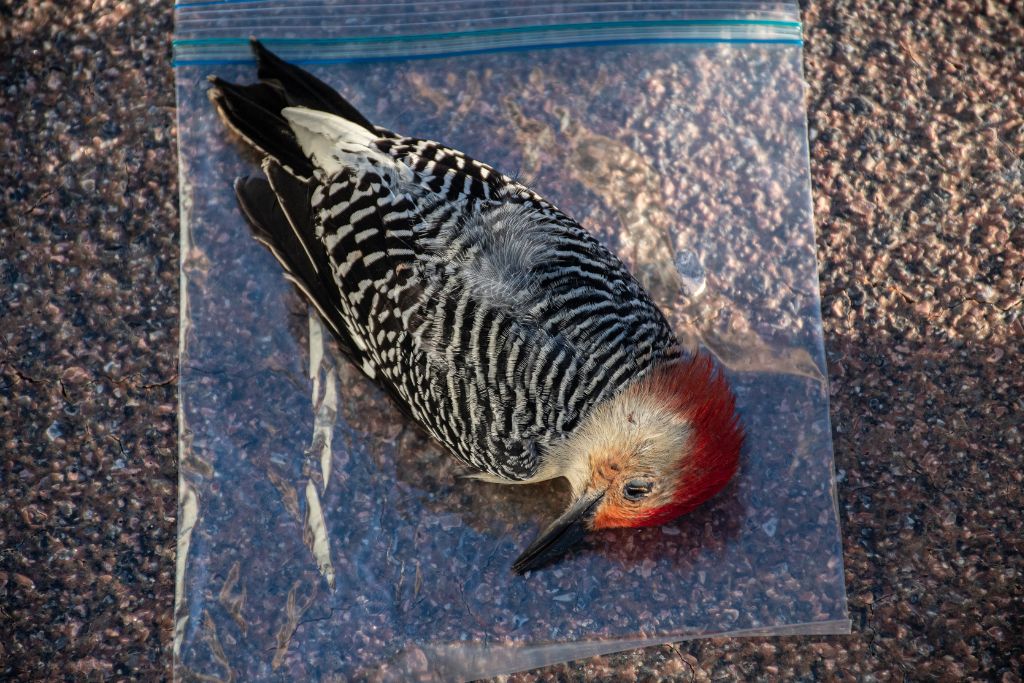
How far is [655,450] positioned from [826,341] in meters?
0.68

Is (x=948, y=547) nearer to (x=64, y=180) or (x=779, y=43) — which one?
(x=779, y=43)

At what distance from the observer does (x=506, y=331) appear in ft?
6.09

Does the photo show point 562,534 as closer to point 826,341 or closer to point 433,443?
point 433,443

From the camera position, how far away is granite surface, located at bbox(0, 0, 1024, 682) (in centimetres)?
209

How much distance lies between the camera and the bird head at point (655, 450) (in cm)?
187

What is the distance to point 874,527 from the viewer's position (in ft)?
7.09

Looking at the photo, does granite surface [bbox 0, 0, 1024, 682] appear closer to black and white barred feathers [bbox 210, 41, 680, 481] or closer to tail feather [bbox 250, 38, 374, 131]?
tail feather [bbox 250, 38, 374, 131]

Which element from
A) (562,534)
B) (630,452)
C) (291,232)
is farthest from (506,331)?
(291,232)

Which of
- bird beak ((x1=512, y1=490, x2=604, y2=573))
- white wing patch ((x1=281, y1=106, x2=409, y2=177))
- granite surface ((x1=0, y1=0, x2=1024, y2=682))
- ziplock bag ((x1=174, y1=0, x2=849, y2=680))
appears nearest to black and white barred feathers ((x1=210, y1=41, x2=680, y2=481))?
white wing patch ((x1=281, y1=106, x2=409, y2=177))

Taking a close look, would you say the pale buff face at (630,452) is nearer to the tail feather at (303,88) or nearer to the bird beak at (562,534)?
the bird beak at (562,534)

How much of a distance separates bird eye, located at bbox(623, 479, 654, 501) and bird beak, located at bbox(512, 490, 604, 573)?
0.06 meters

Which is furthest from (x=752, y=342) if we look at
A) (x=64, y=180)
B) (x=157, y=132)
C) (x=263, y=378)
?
(x=64, y=180)

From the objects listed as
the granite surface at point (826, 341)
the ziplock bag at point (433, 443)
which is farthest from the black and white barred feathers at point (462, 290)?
the granite surface at point (826, 341)

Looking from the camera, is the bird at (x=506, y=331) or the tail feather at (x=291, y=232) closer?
the bird at (x=506, y=331)
